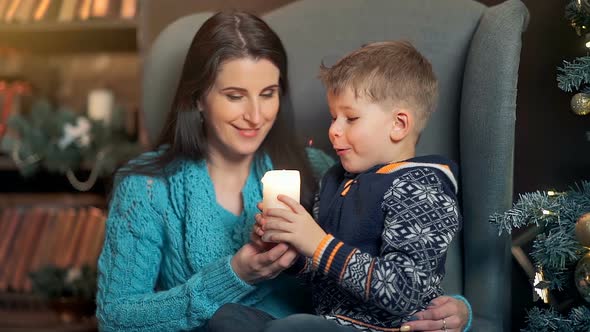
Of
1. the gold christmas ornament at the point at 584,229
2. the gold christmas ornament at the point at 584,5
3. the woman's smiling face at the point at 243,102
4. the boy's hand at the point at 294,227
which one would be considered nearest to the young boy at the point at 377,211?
the boy's hand at the point at 294,227

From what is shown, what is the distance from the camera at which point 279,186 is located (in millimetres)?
1385

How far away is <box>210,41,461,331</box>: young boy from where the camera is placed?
1370 millimetres

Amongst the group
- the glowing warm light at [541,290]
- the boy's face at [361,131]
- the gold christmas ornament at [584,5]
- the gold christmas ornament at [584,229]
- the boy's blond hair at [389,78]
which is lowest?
the glowing warm light at [541,290]

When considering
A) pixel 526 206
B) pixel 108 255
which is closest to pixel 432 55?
pixel 526 206

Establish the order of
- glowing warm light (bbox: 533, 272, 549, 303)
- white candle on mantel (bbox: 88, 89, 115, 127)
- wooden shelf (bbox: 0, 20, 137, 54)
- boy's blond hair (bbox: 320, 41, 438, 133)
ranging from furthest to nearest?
white candle on mantel (bbox: 88, 89, 115, 127)
wooden shelf (bbox: 0, 20, 137, 54)
glowing warm light (bbox: 533, 272, 549, 303)
boy's blond hair (bbox: 320, 41, 438, 133)

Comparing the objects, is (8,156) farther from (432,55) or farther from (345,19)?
(432,55)

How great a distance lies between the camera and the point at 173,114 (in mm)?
1801

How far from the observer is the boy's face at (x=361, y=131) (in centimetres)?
148

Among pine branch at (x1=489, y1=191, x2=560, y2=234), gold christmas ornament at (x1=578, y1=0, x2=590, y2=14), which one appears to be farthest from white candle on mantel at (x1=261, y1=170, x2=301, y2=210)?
gold christmas ornament at (x1=578, y1=0, x2=590, y2=14)

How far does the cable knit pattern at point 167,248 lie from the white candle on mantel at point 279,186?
28cm

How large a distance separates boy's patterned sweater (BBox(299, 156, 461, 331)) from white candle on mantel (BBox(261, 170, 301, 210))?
102mm

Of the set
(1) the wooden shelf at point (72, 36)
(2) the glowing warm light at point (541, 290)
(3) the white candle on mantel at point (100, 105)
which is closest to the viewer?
(2) the glowing warm light at point (541, 290)

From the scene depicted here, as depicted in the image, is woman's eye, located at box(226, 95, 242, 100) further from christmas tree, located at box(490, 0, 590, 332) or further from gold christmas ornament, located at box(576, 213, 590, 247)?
gold christmas ornament, located at box(576, 213, 590, 247)

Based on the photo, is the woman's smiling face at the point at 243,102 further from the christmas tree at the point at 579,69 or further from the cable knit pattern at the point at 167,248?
the christmas tree at the point at 579,69
